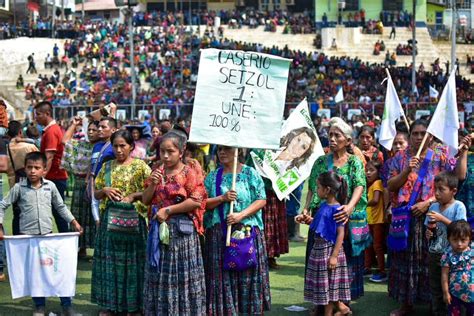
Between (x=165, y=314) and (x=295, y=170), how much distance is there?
2.73m

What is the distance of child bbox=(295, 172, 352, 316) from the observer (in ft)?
23.2

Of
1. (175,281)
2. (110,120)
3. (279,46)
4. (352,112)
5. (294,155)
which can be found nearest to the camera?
(175,281)

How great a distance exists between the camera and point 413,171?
24.6 ft

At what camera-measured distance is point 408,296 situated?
24.0ft

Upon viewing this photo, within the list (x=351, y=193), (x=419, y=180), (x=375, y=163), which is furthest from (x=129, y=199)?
(x=375, y=163)

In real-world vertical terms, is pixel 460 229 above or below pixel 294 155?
below

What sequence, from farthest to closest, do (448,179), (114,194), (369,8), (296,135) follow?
(369,8) < (296,135) < (114,194) < (448,179)

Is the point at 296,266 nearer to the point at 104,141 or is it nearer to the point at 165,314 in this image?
the point at 104,141

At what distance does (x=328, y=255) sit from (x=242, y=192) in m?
0.93

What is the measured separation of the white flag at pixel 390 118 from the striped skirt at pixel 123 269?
265 centimetres

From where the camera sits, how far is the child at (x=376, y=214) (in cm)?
891

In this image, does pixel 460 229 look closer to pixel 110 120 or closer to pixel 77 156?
pixel 110 120

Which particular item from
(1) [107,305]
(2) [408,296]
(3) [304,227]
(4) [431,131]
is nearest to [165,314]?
(1) [107,305]

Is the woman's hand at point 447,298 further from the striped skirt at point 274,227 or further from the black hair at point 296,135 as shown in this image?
the striped skirt at point 274,227
